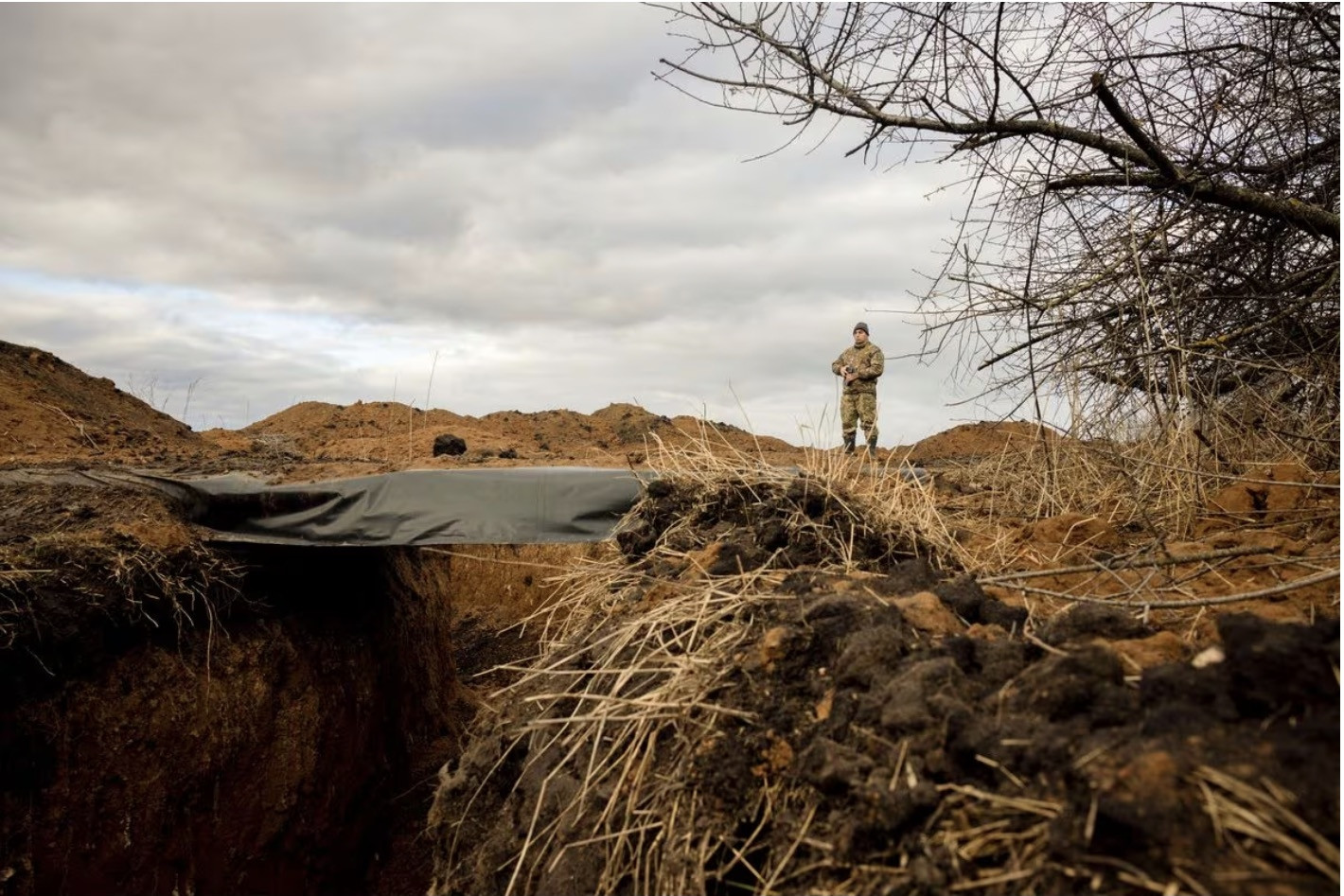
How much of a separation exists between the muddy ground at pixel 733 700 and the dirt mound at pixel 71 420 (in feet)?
0.19

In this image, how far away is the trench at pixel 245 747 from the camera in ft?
16.7

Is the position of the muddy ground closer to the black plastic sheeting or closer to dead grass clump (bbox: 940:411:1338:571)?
dead grass clump (bbox: 940:411:1338:571)

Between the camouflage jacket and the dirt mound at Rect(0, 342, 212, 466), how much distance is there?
726 centimetres

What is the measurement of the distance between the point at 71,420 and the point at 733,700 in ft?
25.2

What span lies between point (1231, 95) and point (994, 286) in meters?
1.86

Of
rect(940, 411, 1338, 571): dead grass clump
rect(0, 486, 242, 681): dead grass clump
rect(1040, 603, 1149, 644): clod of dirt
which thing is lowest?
rect(0, 486, 242, 681): dead grass clump

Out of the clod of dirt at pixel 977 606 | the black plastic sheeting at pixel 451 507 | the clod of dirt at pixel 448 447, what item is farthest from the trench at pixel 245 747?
the clod of dirt at pixel 977 606

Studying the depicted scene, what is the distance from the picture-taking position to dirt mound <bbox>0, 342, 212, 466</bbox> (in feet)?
23.4

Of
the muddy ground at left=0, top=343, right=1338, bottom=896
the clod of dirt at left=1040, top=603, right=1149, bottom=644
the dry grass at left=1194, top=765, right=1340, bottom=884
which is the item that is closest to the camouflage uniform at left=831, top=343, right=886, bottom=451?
the muddy ground at left=0, top=343, right=1338, bottom=896

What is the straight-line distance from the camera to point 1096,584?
11.0ft

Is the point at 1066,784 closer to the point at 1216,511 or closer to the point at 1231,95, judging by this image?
the point at 1216,511

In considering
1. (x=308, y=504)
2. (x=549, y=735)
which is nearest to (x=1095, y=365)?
(x=549, y=735)

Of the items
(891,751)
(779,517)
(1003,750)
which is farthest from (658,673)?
(1003,750)

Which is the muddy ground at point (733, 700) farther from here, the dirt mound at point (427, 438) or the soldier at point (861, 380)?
the soldier at point (861, 380)
